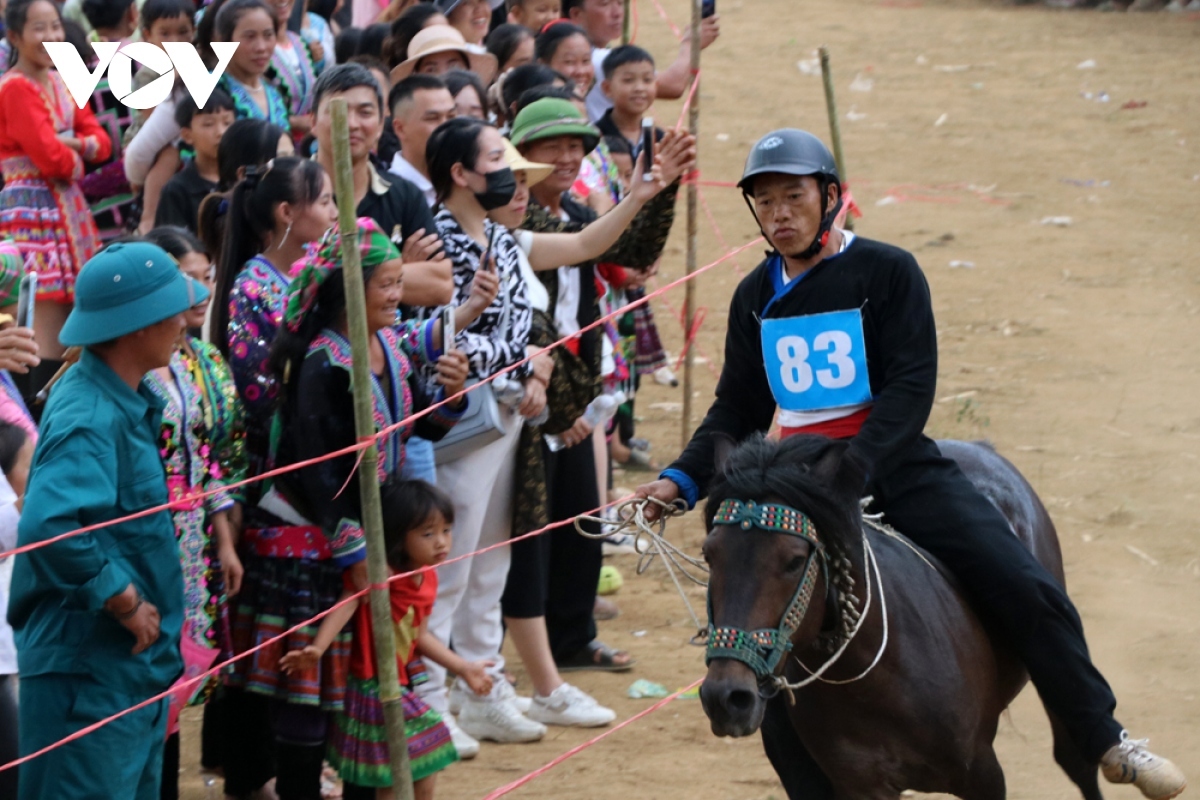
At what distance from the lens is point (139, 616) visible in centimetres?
399

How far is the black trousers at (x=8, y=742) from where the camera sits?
14.3ft

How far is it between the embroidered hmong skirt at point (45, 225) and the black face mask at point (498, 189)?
2.46 m

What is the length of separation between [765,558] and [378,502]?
124cm

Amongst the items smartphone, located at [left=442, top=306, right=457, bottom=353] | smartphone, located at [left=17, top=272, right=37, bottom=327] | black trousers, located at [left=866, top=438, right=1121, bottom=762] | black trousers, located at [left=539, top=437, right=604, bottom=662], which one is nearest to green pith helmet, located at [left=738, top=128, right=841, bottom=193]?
black trousers, located at [left=866, top=438, right=1121, bottom=762]

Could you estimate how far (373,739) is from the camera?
495 centimetres

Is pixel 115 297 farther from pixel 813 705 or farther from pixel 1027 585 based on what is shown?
pixel 1027 585

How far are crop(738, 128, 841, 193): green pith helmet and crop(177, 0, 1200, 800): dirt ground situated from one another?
8.60 ft

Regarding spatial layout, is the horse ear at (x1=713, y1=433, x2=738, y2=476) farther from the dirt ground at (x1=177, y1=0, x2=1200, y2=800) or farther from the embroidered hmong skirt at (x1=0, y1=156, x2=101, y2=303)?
the embroidered hmong skirt at (x1=0, y1=156, x2=101, y2=303)

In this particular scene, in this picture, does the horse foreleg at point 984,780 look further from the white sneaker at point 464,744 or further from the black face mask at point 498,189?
the black face mask at point 498,189

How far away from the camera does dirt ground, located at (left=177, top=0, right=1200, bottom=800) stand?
6.45 metres

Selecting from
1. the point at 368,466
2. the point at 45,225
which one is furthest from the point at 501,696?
the point at 45,225

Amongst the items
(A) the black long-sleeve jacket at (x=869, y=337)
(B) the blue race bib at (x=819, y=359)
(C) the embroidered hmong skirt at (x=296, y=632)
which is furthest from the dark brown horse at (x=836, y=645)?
(C) the embroidered hmong skirt at (x=296, y=632)

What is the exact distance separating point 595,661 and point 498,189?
7.82 ft

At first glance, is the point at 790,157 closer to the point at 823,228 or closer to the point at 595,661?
the point at 823,228
